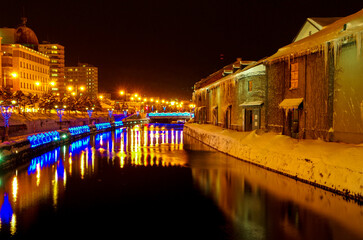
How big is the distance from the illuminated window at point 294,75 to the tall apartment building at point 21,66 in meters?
69.9

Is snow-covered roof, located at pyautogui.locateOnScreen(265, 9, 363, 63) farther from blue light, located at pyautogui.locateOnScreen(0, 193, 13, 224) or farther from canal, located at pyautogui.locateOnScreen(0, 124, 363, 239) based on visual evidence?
blue light, located at pyautogui.locateOnScreen(0, 193, 13, 224)

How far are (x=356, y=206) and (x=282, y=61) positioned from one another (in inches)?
558

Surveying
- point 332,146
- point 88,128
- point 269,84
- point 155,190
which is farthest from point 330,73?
point 88,128

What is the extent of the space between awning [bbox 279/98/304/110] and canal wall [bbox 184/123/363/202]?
2.18m

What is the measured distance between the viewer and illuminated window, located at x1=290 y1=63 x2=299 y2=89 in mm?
22000

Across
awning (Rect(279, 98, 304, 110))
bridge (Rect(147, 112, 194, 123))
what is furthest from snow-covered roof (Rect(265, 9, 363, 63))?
bridge (Rect(147, 112, 194, 123))

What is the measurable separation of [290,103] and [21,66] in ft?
290

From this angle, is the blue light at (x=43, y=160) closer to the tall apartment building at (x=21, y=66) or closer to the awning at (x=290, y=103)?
the awning at (x=290, y=103)

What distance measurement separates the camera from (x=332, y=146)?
53.5ft

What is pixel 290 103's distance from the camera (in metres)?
22.0

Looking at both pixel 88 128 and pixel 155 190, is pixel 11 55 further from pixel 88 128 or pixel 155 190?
pixel 155 190

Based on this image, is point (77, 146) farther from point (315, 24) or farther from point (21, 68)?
point (21, 68)

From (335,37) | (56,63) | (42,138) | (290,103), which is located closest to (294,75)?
(290,103)

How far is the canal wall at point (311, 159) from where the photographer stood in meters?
12.8
